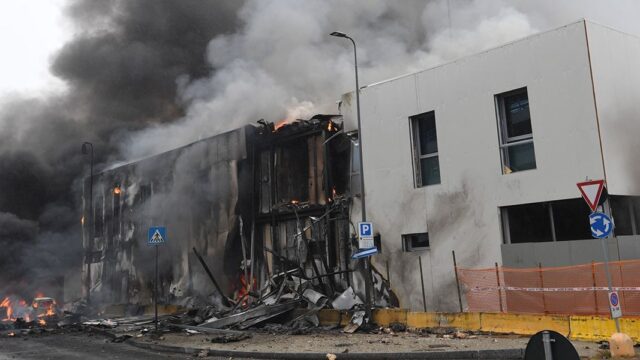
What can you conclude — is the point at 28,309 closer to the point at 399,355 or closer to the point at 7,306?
the point at 7,306

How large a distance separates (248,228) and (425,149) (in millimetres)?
7944

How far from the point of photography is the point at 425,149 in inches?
587

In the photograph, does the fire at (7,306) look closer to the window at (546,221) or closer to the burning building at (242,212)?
the burning building at (242,212)

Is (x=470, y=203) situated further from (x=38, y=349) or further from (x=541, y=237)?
(x=38, y=349)

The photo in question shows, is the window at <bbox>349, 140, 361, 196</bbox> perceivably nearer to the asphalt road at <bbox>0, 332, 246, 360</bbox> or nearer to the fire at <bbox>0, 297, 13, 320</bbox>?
the asphalt road at <bbox>0, 332, 246, 360</bbox>

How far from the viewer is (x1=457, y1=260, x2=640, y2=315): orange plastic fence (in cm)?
1030

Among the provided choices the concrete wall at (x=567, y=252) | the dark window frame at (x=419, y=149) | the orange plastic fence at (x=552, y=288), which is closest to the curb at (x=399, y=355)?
the orange plastic fence at (x=552, y=288)

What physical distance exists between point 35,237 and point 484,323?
29355 millimetres

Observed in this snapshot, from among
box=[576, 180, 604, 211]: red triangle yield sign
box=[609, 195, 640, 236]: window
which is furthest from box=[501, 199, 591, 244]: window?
box=[576, 180, 604, 211]: red triangle yield sign

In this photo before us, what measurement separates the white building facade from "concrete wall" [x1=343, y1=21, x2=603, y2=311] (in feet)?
0.08

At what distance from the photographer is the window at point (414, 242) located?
1465 centimetres

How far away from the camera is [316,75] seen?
2225cm

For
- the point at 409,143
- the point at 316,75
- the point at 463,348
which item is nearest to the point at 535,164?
the point at 409,143

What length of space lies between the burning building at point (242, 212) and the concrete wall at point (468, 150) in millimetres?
1837
